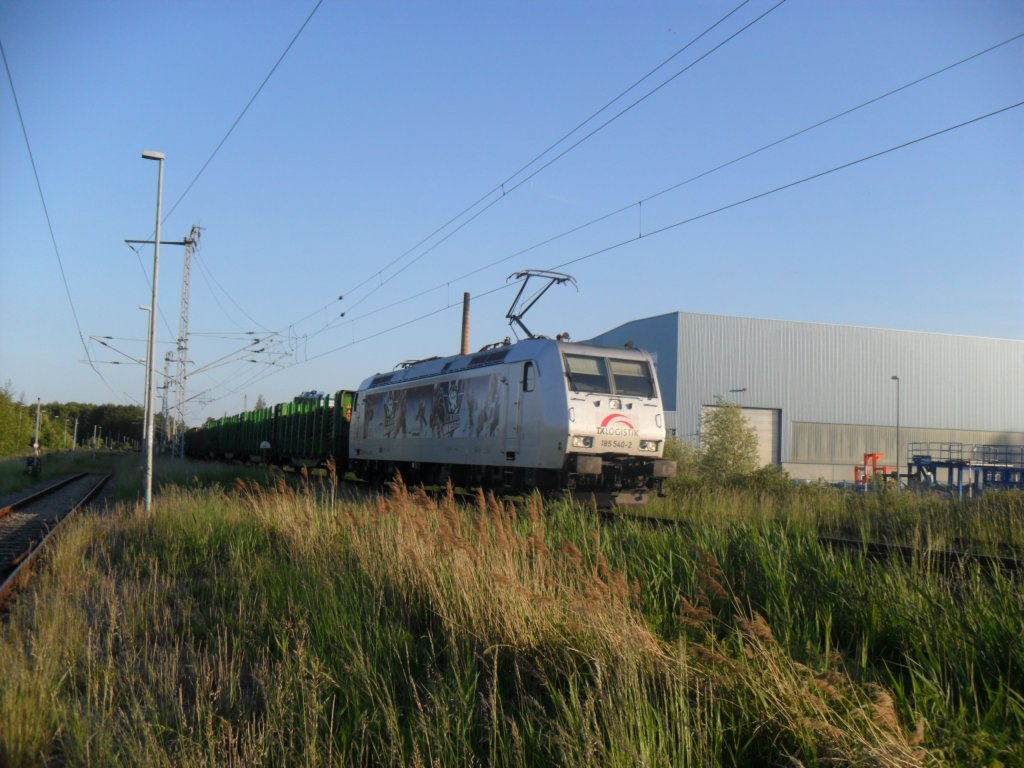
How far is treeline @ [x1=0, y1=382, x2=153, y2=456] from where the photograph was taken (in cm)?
6719

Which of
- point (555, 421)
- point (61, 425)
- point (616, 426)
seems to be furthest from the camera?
point (61, 425)

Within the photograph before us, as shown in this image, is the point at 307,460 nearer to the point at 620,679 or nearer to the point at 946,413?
the point at 620,679

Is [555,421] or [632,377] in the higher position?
[632,377]

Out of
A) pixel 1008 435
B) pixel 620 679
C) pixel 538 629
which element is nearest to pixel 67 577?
pixel 538 629

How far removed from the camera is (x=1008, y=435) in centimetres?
6372

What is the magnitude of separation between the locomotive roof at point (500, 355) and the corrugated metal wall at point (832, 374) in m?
35.7

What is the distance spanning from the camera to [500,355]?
57.5ft

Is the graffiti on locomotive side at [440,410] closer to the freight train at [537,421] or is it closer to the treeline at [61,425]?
the freight train at [537,421]

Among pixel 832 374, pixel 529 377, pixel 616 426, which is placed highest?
pixel 832 374

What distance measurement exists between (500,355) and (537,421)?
239cm

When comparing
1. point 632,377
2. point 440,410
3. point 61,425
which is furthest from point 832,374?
point 61,425

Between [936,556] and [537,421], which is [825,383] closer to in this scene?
[537,421]

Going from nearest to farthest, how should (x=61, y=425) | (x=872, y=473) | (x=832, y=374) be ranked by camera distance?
(x=872, y=473)
(x=832, y=374)
(x=61, y=425)

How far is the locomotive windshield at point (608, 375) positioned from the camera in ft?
51.3
